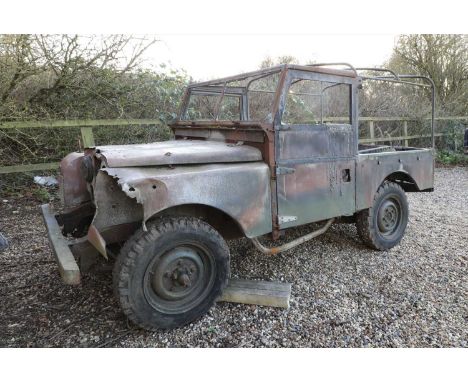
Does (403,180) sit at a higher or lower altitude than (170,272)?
higher

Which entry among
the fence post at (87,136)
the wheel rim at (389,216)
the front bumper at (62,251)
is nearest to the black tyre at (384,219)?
the wheel rim at (389,216)

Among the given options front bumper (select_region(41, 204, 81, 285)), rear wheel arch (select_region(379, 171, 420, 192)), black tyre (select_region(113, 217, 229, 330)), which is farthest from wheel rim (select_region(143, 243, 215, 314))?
rear wheel arch (select_region(379, 171, 420, 192))

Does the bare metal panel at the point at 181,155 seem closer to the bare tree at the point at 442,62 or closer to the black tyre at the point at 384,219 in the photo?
the black tyre at the point at 384,219

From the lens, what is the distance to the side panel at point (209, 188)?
2.23m

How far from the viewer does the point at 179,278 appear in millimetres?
2432

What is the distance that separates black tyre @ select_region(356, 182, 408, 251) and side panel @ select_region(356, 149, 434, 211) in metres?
0.16

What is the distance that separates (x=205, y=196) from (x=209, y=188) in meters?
0.06

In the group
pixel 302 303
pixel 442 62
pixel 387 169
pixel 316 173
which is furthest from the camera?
pixel 442 62

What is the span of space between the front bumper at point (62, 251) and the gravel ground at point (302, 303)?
1.82ft

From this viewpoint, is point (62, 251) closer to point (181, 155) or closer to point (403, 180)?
point (181, 155)

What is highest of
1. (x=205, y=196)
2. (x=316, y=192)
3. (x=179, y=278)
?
(x=205, y=196)

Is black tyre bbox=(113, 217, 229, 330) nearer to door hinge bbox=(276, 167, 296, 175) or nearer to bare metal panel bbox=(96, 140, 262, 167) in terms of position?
bare metal panel bbox=(96, 140, 262, 167)

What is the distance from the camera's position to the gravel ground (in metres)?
2.40

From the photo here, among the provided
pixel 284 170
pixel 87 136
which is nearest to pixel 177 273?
pixel 284 170
